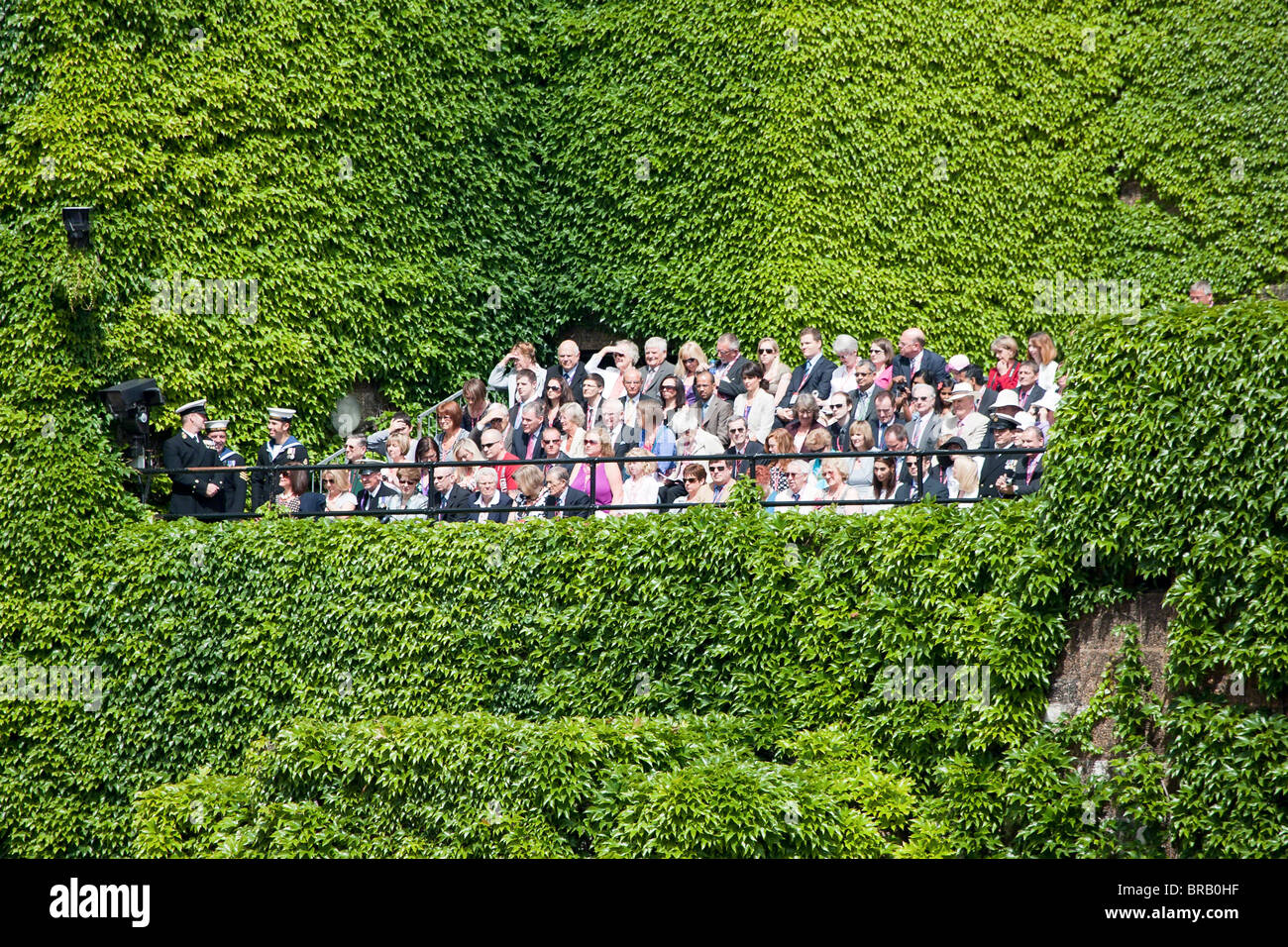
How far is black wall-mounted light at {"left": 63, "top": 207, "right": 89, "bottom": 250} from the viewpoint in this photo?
15289 millimetres

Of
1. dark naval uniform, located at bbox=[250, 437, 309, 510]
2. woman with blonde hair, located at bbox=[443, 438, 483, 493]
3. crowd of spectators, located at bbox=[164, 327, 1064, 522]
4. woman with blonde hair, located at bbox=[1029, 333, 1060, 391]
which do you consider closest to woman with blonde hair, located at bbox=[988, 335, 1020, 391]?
crowd of spectators, located at bbox=[164, 327, 1064, 522]

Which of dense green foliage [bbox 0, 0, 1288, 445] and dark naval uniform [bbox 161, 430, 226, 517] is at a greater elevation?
dense green foliage [bbox 0, 0, 1288, 445]

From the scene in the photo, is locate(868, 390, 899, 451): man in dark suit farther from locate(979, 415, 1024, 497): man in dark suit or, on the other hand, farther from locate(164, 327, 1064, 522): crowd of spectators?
locate(979, 415, 1024, 497): man in dark suit

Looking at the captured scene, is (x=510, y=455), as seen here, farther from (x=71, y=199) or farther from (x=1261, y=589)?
(x=1261, y=589)

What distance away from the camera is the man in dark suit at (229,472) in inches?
625

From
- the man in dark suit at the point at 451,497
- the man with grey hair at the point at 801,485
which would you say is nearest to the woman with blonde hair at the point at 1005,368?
the man with grey hair at the point at 801,485

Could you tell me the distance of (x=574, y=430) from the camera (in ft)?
47.9

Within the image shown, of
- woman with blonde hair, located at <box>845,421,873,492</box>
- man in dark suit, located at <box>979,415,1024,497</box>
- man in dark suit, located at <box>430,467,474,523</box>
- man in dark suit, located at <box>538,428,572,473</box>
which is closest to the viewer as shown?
man in dark suit, located at <box>979,415,1024,497</box>

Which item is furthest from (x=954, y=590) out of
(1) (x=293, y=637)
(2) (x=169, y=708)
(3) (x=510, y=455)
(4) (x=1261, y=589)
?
(2) (x=169, y=708)

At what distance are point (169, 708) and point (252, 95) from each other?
7321mm

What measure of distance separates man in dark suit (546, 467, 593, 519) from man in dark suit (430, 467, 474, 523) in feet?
2.85

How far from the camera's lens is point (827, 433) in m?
13.0

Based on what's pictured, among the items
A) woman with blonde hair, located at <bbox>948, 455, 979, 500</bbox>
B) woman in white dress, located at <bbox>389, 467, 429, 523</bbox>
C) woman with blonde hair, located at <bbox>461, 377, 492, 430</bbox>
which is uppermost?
woman with blonde hair, located at <bbox>461, 377, 492, 430</bbox>

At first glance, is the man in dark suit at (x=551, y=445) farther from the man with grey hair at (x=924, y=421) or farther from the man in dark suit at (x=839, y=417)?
the man with grey hair at (x=924, y=421)
